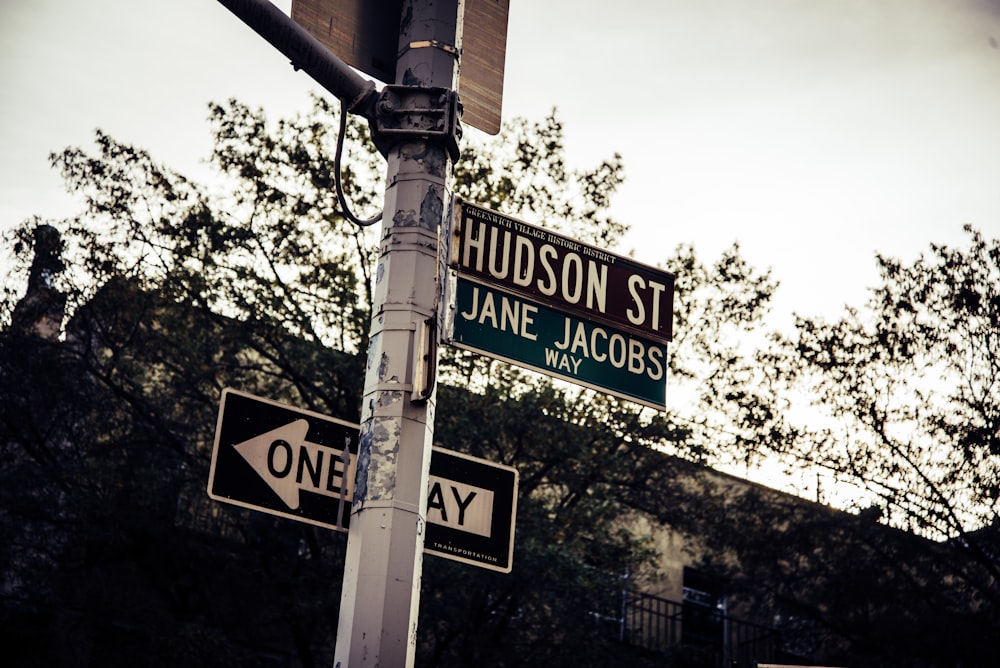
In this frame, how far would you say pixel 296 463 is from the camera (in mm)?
4125

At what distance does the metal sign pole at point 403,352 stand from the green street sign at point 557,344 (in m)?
0.30

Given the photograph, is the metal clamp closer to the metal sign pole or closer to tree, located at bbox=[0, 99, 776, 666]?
the metal sign pole

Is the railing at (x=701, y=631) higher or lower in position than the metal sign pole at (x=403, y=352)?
higher

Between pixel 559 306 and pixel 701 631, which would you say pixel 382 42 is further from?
pixel 701 631

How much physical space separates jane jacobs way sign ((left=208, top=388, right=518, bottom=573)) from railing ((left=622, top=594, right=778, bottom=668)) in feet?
60.0

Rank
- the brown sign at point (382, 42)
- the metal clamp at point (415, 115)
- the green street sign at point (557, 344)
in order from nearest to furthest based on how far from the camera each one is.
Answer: the metal clamp at point (415, 115) → the green street sign at point (557, 344) → the brown sign at point (382, 42)

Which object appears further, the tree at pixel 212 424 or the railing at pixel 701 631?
the railing at pixel 701 631

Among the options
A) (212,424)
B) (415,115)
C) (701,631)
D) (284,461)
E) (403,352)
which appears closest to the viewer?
(403,352)

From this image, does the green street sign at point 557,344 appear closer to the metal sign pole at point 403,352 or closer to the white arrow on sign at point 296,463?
the metal sign pole at point 403,352

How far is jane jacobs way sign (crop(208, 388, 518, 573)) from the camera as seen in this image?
13.2ft

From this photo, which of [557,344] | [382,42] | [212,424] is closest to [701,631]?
[212,424]

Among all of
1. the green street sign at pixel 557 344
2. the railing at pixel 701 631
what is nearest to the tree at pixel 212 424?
the railing at pixel 701 631

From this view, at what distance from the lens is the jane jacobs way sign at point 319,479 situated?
13.2 ft

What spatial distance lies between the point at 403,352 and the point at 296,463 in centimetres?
59
